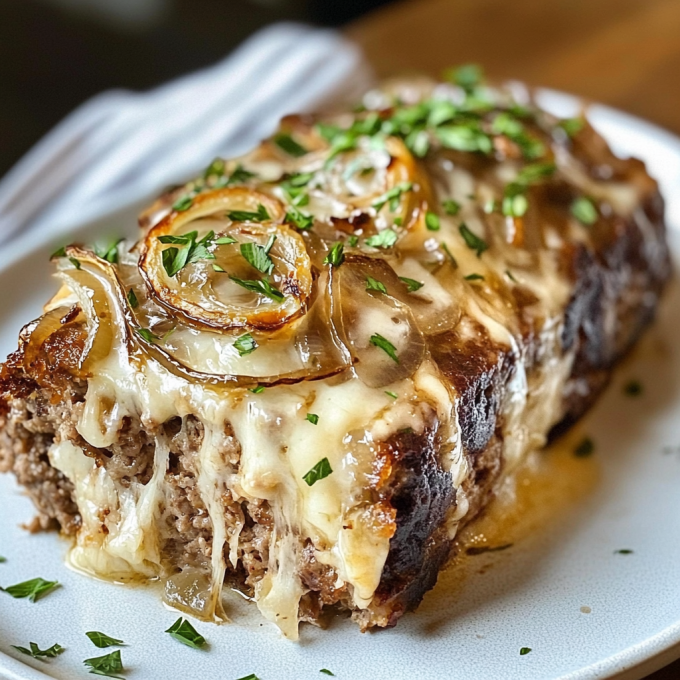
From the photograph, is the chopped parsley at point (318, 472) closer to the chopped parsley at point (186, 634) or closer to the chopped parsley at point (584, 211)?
the chopped parsley at point (186, 634)

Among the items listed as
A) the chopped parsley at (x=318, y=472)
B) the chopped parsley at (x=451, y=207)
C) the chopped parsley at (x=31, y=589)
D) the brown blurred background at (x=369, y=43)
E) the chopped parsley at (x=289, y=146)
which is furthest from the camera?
the brown blurred background at (x=369, y=43)

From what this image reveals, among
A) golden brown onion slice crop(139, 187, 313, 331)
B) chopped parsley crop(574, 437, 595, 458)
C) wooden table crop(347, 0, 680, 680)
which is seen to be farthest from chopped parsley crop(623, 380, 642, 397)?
wooden table crop(347, 0, 680, 680)

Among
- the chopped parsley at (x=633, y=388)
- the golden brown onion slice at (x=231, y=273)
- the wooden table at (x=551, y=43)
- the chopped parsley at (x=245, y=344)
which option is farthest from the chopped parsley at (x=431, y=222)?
the wooden table at (x=551, y=43)

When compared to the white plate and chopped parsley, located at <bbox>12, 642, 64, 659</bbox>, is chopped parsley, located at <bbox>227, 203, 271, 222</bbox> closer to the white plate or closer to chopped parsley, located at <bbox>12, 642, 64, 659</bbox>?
the white plate

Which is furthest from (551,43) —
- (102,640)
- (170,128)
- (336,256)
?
(102,640)

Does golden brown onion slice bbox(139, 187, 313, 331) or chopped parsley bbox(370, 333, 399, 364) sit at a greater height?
golden brown onion slice bbox(139, 187, 313, 331)

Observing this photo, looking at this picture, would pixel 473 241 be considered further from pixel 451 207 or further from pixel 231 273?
pixel 231 273
